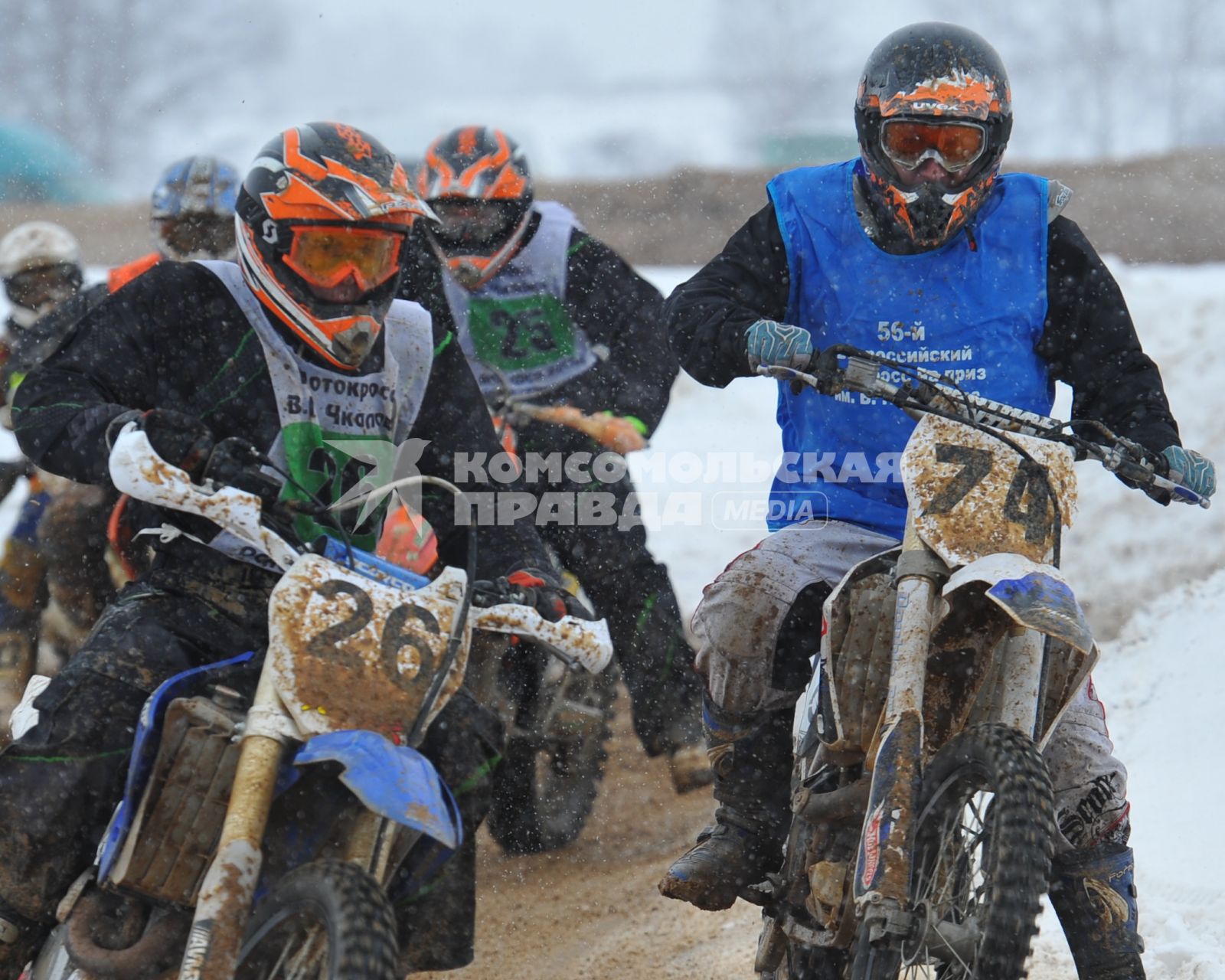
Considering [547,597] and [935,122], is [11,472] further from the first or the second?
[935,122]

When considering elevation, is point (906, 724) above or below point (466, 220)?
below

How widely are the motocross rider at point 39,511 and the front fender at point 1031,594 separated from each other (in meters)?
4.87

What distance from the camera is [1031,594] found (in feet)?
11.4

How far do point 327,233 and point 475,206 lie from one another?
2.97 metres

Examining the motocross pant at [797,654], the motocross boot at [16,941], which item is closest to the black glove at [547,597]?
the motocross pant at [797,654]

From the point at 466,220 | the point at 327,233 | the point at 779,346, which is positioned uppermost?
the point at 466,220

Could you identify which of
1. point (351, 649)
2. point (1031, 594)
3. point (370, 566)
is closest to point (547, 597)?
point (370, 566)

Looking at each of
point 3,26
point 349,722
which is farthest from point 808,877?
point 3,26

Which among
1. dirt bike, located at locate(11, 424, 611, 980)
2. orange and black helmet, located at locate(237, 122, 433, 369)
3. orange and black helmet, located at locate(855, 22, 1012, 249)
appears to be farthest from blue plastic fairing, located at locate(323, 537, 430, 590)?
orange and black helmet, located at locate(855, 22, 1012, 249)

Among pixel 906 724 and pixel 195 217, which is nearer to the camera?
pixel 906 724

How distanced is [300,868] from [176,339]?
1502mm

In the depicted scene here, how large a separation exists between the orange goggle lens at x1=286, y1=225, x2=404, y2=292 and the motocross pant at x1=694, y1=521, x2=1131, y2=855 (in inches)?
46.6

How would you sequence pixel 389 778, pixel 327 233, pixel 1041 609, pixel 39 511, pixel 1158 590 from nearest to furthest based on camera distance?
pixel 389 778
pixel 1041 609
pixel 327 233
pixel 39 511
pixel 1158 590

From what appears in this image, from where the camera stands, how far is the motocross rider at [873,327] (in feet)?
13.9
